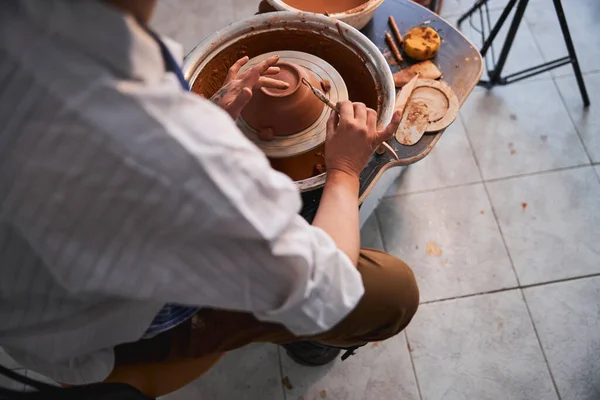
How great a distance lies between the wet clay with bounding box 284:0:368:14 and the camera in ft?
4.71

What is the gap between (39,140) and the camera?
503mm

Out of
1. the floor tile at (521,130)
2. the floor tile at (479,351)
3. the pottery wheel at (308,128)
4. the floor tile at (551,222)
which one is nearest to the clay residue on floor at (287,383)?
the floor tile at (479,351)

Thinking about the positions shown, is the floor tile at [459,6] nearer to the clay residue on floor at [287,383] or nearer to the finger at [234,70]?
the finger at [234,70]

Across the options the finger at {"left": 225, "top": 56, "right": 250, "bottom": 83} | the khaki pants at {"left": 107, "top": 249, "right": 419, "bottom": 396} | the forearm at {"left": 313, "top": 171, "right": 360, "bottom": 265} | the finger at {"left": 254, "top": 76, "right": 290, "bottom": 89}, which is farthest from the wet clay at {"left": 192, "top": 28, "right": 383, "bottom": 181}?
the khaki pants at {"left": 107, "top": 249, "right": 419, "bottom": 396}

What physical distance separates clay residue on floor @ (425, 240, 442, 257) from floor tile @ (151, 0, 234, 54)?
4.71ft

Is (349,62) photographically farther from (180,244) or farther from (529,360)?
(529,360)

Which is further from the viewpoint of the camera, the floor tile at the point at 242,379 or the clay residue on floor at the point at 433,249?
the clay residue on floor at the point at 433,249

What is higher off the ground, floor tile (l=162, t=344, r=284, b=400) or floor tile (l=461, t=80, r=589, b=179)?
floor tile (l=461, t=80, r=589, b=179)

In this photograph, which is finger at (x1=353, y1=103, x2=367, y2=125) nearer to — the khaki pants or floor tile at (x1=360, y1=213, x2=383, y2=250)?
the khaki pants

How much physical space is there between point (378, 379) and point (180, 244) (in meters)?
1.14

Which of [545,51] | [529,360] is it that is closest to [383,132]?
[529,360]

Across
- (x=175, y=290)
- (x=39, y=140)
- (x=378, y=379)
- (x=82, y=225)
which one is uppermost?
(x=39, y=140)

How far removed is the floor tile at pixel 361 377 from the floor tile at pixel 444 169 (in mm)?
612

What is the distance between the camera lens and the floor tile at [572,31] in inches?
79.2
